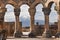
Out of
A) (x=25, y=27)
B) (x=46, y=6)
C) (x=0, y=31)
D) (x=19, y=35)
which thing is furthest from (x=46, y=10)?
(x=0, y=31)

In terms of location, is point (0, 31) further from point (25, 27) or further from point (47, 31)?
point (25, 27)

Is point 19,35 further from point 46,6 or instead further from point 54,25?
point 54,25

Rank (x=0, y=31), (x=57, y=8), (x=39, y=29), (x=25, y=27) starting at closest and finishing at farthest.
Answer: (x=0, y=31), (x=57, y=8), (x=39, y=29), (x=25, y=27)

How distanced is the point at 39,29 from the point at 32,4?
18.3 ft

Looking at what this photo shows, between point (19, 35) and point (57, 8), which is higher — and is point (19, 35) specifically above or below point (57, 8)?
below

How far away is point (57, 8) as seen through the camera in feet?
74.4

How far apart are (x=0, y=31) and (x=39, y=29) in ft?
59.4

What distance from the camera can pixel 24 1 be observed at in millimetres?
26594

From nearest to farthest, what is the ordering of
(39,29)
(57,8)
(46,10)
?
(57,8)
(46,10)
(39,29)

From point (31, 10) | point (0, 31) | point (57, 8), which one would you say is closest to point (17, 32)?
point (31, 10)

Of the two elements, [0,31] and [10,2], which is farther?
[10,2]

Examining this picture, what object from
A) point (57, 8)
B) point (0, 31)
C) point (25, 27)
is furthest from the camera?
point (25, 27)

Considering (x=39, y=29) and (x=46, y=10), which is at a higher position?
(x=46, y=10)

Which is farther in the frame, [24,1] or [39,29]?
[39,29]
